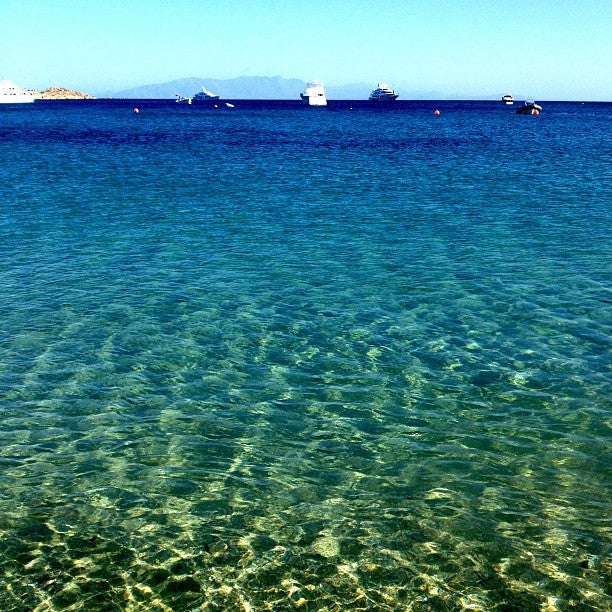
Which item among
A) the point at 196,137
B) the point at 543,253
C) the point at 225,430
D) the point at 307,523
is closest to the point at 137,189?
the point at 543,253

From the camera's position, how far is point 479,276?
23.4 m

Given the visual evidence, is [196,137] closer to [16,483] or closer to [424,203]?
[424,203]

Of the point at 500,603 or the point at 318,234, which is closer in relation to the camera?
the point at 500,603

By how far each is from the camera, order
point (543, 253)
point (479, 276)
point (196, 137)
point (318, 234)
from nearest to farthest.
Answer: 1. point (479, 276)
2. point (543, 253)
3. point (318, 234)
4. point (196, 137)

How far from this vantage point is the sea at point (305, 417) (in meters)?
9.16

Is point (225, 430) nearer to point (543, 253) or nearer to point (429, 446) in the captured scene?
point (429, 446)

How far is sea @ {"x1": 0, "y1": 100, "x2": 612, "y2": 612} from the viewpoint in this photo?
916 centimetres

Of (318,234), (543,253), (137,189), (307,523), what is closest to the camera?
(307,523)

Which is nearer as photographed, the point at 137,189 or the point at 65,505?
the point at 65,505

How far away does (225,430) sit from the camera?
1300 cm

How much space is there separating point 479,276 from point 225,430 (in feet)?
44.0

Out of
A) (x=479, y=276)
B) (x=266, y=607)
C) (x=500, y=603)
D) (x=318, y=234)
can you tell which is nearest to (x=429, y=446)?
(x=500, y=603)

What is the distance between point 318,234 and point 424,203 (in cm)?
1077

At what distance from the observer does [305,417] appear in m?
13.5
